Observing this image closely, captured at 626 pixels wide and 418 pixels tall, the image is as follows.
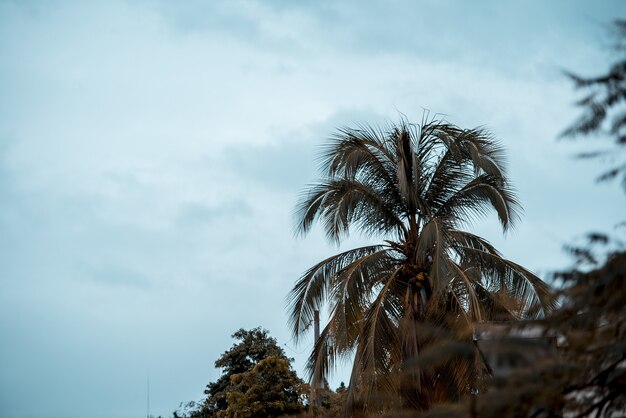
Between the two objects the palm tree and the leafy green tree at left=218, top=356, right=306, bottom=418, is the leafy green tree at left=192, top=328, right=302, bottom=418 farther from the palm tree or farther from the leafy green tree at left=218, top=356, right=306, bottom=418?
the palm tree

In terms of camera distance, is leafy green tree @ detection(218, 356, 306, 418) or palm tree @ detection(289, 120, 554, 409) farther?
leafy green tree @ detection(218, 356, 306, 418)

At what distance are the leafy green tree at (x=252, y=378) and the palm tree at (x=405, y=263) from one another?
11.6 meters

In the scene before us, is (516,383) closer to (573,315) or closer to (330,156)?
(573,315)

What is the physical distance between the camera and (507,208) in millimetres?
16312

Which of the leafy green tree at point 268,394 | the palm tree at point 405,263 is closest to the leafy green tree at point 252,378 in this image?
the leafy green tree at point 268,394

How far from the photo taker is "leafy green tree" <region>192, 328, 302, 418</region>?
88.9 ft

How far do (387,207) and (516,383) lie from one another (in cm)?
1114

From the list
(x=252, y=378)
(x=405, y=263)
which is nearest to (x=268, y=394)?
(x=252, y=378)

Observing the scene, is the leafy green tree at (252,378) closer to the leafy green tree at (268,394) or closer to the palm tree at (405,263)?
the leafy green tree at (268,394)

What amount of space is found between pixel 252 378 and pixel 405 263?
43.7ft

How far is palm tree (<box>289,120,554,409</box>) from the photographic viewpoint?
14.0 m

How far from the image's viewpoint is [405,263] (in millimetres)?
15570

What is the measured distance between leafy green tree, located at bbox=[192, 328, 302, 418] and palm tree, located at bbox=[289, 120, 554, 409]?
455 inches

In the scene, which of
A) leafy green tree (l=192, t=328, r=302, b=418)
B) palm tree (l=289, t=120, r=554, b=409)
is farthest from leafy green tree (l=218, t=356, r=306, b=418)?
palm tree (l=289, t=120, r=554, b=409)
